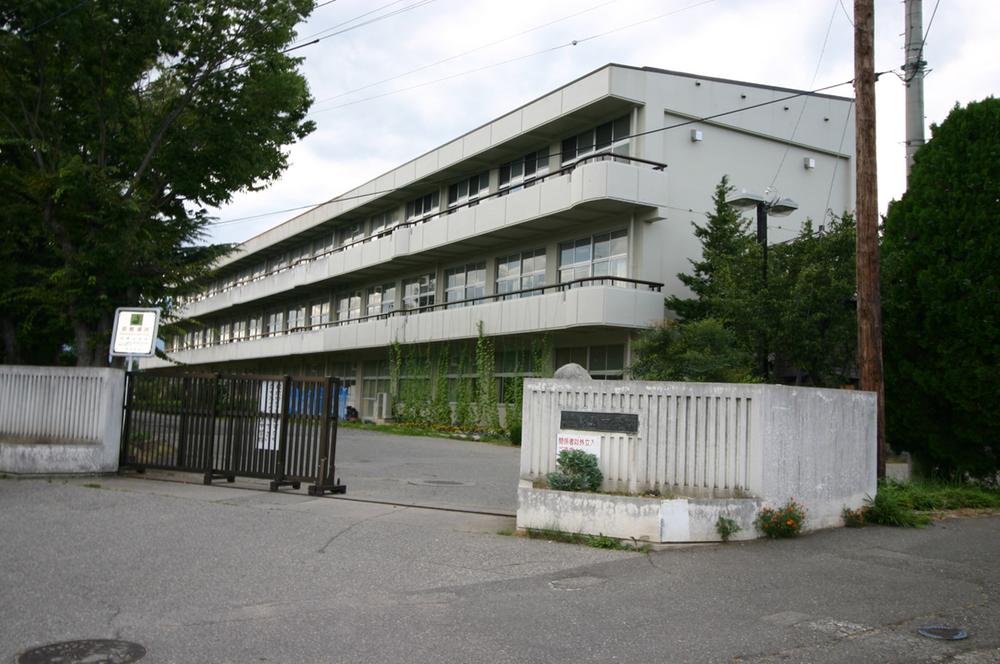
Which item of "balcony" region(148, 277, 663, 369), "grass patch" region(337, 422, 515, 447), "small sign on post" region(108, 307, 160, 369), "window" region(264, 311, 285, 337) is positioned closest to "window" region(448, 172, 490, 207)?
"balcony" region(148, 277, 663, 369)

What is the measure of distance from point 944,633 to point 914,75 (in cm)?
1802

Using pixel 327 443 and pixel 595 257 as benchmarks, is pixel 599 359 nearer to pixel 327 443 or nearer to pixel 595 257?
pixel 595 257

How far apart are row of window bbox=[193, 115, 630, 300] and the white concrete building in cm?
8

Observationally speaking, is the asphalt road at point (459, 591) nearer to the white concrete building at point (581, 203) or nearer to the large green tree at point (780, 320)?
the large green tree at point (780, 320)

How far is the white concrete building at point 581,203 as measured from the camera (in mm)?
25578

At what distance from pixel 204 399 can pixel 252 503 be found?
288 cm

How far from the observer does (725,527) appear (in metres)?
9.21

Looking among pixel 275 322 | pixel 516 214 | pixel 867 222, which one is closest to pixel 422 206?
pixel 516 214

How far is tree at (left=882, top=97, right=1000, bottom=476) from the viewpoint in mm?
13539

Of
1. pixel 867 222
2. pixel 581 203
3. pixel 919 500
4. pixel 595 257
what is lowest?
pixel 919 500

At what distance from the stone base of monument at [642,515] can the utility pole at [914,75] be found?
47.9ft

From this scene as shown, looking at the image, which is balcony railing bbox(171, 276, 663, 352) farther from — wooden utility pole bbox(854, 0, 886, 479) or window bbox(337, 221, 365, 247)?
wooden utility pole bbox(854, 0, 886, 479)

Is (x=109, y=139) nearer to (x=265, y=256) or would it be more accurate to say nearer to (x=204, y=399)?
(x=204, y=399)

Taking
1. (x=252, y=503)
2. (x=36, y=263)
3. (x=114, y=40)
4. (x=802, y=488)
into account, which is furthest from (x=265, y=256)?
(x=802, y=488)
